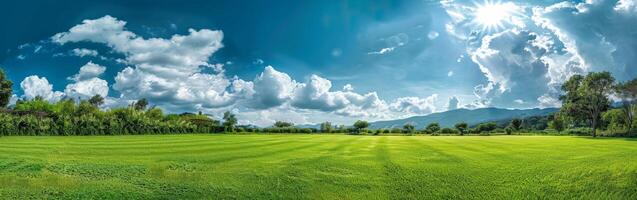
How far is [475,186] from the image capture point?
12.5 meters

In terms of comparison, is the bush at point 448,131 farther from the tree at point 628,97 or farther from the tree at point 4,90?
the tree at point 4,90

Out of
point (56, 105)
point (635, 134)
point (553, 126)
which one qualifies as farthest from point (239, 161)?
point (553, 126)

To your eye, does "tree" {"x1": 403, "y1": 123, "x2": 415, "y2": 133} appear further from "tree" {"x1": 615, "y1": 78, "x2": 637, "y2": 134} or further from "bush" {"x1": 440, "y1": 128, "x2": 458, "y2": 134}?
"tree" {"x1": 615, "y1": 78, "x2": 637, "y2": 134}

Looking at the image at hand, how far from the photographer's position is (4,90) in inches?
3282

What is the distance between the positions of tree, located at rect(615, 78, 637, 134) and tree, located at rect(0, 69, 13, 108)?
115m

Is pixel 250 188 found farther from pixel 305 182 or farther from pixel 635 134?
pixel 635 134

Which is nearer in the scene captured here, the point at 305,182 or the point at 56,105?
the point at 305,182

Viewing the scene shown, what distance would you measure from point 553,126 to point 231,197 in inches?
4693

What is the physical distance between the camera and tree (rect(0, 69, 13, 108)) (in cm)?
8356

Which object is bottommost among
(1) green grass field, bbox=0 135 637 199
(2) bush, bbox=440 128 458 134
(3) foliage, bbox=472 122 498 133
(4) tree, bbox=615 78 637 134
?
(1) green grass field, bbox=0 135 637 199

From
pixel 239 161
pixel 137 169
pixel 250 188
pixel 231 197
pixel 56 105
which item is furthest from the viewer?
pixel 56 105

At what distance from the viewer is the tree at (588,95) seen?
207ft

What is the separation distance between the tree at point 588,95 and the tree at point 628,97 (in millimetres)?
1668

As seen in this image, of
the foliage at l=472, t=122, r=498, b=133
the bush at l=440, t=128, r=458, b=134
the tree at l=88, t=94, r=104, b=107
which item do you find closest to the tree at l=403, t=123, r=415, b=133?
the bush at l=440, t=128, r=458, b=134
